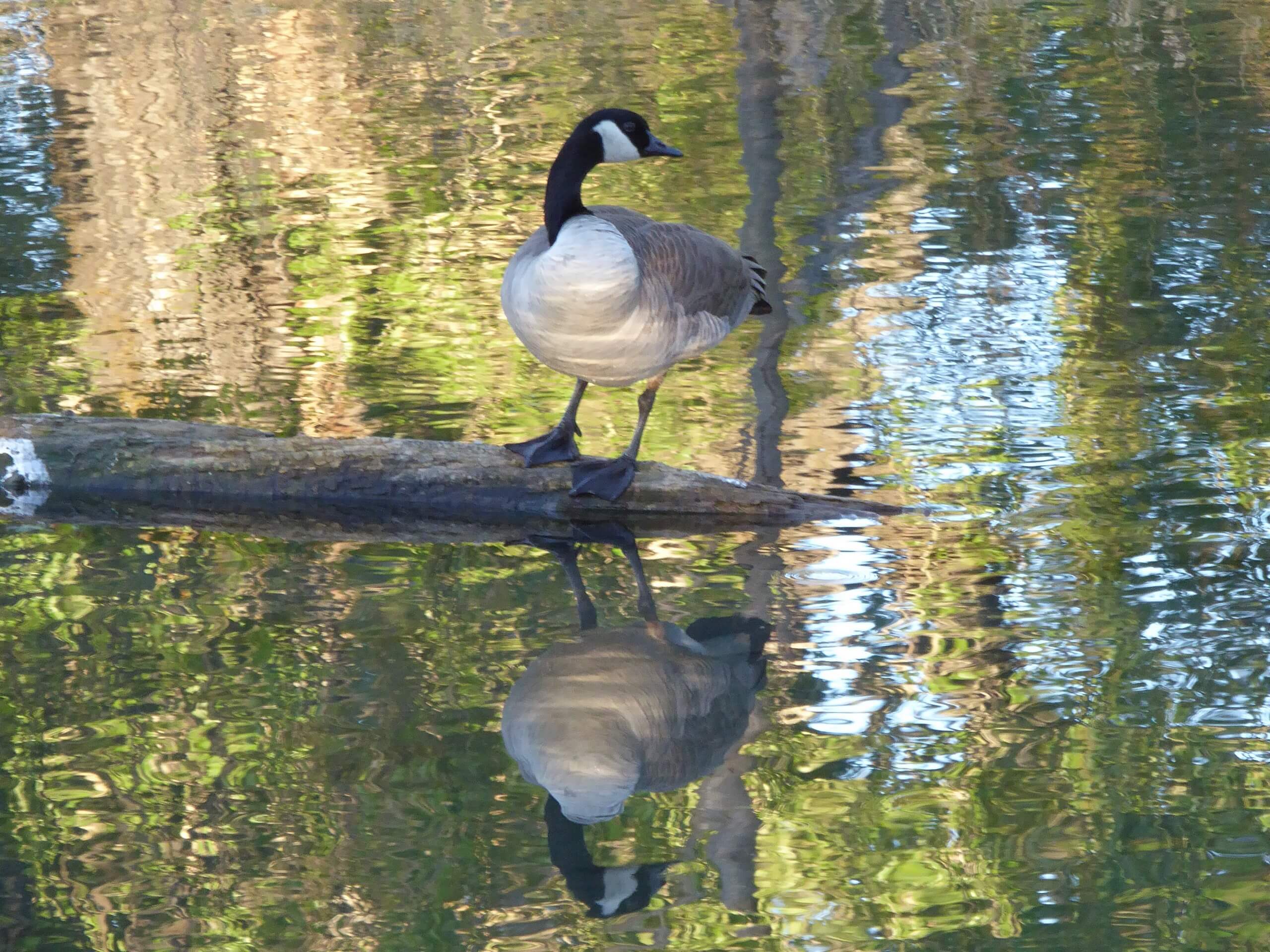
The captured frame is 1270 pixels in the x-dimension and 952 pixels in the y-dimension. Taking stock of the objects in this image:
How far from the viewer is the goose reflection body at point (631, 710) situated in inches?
176

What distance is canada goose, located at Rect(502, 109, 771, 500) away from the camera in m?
5.56

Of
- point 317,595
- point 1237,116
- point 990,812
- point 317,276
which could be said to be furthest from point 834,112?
point 990,812

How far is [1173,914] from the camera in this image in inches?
149

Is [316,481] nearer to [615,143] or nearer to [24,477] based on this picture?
[24,477]

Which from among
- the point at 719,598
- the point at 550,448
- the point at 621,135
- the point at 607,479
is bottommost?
the point at 719,598

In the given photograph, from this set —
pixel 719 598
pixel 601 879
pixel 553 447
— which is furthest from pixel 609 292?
pixel 601 879

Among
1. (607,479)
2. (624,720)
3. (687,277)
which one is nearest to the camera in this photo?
(624,720)

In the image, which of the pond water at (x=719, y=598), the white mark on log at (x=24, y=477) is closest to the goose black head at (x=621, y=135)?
the pond water at (x=719, y=598)

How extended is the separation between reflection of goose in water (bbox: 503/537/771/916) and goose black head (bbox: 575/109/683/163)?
5.87ft

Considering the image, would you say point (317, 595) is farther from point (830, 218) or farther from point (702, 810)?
point (830, 218)

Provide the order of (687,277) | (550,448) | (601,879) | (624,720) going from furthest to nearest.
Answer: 1. (550,448)
2. (687,277)
3. (624,720)
4. (601,879)

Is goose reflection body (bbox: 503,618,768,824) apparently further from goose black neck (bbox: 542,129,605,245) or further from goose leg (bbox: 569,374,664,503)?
goose black neck (bbox: 542,129,605,245)

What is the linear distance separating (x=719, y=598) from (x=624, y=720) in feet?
2.91

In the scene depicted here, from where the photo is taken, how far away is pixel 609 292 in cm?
555
